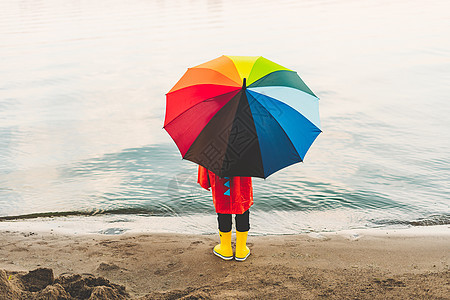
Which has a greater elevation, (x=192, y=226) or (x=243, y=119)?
(x=243, y=119)

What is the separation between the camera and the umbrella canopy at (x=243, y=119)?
10.8ft

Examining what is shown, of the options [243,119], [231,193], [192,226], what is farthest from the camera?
[192,226]

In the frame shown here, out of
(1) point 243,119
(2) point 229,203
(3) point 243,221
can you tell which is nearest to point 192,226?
(3) point 243,221

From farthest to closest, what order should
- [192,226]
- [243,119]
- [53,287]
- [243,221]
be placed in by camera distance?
[192,226], [243,221], [243,119], [53,287]

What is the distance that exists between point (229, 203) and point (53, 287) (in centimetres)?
Answer: 135

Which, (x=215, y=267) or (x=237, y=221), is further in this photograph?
(x=237, y=221)

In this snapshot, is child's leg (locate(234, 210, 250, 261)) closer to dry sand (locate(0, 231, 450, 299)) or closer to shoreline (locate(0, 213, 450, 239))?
dry sand (locate(0, 231, 450, 299))

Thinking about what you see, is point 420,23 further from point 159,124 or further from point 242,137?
point 242,137

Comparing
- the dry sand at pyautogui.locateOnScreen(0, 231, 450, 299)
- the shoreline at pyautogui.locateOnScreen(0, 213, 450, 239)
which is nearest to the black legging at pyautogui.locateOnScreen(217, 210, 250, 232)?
the dry sand at pyautogui.locateOnScreen(0, 231, 450, 299)

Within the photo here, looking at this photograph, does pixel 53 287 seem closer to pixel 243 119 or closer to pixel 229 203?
pixel 229 203

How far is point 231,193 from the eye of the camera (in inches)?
145

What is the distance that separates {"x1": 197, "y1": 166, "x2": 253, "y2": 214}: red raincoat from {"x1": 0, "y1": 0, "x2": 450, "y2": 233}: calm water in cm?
118

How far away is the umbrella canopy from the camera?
3.29m

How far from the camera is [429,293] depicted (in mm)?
Result: 3139
